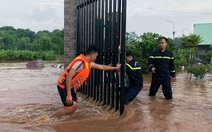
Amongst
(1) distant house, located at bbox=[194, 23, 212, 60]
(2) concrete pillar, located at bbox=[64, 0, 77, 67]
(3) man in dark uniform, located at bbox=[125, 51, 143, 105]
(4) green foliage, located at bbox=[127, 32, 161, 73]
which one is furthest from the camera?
(1) distant house, located at bbox=[194, 23, 212, 60]

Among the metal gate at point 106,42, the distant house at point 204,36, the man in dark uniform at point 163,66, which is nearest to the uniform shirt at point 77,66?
the metal gate at point 106,42

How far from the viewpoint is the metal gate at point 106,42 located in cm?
511

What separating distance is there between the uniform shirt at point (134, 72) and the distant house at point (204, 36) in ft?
74.4

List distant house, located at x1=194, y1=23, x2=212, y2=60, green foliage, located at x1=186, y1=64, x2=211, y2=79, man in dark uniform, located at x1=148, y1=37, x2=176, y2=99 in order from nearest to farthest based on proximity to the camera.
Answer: man in dark uniform, located at x1=148, y1=37, x2=176, y2=99 → green foliage, located at x1=186, y1=64, x2=211, y2=79 → distant house, located at x1=194, y1=23, x2=212, y2=60

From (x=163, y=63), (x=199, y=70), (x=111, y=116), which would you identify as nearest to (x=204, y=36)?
(x=199, y=70)

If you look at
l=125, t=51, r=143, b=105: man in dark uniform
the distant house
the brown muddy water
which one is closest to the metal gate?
the brown muddy water

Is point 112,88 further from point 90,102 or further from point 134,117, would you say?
point 90,102

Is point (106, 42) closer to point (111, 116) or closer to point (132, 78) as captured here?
point (132, 78)

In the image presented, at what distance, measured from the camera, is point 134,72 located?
6.30 m

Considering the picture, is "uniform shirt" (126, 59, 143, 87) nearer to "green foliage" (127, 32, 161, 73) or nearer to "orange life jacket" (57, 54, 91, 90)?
"orange life jacket" (57, 54, 91, 90)

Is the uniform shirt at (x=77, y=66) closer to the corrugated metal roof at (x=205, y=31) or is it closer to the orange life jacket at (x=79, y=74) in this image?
the orange life jacket at (x=79, y=74)

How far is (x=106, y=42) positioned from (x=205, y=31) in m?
25.3

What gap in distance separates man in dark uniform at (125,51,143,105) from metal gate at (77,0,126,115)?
587 millimetres

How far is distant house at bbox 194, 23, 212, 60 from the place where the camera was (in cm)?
2736
